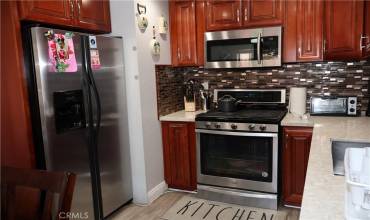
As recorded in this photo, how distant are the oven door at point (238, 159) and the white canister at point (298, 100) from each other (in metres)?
0.45

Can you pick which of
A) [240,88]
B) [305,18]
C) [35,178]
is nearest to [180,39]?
[240,88]

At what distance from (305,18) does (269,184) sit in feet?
5.29

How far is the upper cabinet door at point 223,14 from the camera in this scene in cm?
301

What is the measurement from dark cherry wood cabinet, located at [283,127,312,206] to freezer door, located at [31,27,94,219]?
5.79 ft

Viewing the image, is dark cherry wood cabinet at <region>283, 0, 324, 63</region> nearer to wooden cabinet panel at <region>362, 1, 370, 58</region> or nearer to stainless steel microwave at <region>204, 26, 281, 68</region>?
stainless steel microwave at <region>204, 26, 281, 68</region>

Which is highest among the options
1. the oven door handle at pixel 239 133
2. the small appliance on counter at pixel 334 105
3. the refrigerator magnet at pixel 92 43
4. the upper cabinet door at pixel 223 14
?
the upper cabinet door at pixel 223 14

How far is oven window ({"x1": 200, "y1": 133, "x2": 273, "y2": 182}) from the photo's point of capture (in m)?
2.73

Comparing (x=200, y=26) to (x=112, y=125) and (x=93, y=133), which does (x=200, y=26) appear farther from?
(x=93, y=133)

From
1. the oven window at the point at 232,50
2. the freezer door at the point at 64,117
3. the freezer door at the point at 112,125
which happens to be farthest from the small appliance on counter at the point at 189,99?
the freezer door at the point at 64,117

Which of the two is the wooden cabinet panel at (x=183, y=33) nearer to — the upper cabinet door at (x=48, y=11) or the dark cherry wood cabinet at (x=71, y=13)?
the dark cherry wood cabinet at (x=71, y=13)

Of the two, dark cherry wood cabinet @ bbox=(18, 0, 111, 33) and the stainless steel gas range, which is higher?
dark cherry wood cabinet @ bbox=(18, 0, 111, 33)

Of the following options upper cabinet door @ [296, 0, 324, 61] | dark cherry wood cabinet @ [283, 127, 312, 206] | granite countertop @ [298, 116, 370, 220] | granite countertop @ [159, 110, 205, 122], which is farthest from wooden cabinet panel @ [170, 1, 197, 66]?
granite countertop @ [298, 116, 370, 220]

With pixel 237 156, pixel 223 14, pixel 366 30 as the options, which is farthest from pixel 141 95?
pixel 366 30

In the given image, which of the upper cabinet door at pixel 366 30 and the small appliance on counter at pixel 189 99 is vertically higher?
the upper cabinet door at pixel 366 30
